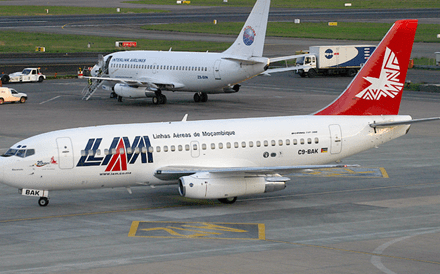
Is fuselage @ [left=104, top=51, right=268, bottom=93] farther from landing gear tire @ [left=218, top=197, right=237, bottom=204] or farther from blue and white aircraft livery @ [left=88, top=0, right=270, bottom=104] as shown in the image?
landing gear tire @ [left=218, top=197, right=237, bottom=204]

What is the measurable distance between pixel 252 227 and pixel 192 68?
46.4 meters

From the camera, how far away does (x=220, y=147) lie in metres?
36.5

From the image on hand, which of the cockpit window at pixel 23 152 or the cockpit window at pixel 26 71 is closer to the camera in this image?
the cockpit window at pixel 23 152

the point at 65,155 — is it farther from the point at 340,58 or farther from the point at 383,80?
the point at 340,58

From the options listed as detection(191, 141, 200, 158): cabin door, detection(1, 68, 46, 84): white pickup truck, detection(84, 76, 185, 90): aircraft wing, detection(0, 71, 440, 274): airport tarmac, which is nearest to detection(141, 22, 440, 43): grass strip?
detection(1, 68, 46, 84): white pickup truck

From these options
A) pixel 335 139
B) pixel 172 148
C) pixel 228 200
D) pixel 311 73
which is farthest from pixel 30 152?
pixel 311 73

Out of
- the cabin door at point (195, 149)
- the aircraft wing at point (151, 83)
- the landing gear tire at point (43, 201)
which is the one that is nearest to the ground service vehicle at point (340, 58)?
the aircraft wing at point (151, 83)

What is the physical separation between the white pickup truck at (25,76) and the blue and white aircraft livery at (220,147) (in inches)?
2751

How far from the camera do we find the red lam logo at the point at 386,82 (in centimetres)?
3978

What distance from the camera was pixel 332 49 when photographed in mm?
106375

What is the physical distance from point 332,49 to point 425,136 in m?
50.3

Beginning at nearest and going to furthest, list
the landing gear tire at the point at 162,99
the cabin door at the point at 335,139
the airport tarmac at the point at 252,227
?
the airport tarmac at the point at 252,227 < the cabin door at the point at 335,139 < the landing gear tire at the point at 162,99

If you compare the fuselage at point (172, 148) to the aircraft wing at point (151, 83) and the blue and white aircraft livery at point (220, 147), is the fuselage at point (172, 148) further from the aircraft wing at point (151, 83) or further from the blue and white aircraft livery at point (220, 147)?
the aircraft wing at point (151, 83)

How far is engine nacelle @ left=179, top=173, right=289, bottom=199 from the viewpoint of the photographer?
3397 cm
